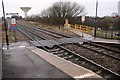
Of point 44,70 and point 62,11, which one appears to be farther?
point 62,11

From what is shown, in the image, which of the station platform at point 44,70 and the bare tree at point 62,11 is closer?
the station platform at point 44,70

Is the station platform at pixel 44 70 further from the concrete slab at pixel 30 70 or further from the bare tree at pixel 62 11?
the bare tree at pixel 62 11

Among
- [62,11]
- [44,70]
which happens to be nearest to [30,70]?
[44,70]

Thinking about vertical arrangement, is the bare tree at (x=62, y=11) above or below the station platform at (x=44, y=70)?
above

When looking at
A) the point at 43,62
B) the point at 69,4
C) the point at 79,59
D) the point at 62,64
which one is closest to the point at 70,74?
the point at 62,64

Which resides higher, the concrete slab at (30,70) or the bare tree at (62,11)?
the bare tree at (62,11)

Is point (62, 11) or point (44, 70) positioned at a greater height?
point (62, 11)

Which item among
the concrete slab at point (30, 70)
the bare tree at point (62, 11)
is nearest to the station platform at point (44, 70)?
the concrete slab at point (30, 70)

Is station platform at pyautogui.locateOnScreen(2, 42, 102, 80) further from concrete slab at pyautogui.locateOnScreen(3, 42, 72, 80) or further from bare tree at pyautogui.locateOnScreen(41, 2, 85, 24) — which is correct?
bare tree at pyautogui.locateOnScreen(41, 2, 85, 24)

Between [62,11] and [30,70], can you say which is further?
[62,11]

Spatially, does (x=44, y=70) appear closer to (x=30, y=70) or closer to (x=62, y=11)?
(x=30, y=70)

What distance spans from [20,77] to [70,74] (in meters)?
2.15

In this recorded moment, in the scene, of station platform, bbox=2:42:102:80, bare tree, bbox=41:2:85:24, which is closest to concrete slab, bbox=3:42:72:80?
station platform, bbox=2:42:102:80

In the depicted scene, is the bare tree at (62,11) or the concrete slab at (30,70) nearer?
the concrete slab at (30,70)
